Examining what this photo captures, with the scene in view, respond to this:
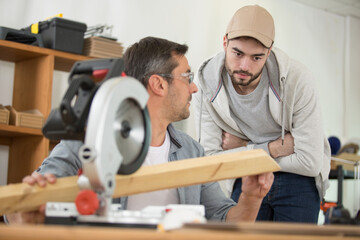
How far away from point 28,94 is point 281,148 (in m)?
1.96

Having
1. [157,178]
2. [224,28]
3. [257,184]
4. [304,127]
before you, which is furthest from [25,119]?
[224,28]

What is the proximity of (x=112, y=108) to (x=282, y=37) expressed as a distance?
496 centimetres

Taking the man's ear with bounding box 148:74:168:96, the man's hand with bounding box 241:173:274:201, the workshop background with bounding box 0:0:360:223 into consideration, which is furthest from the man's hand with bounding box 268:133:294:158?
the workshop background with bounding box 0:0:360:223

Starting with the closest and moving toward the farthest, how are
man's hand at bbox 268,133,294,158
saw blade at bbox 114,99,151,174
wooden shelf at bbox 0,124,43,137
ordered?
saw blade at bbox 114,99,151,174 → man's hand at bbox 268,133,294,158 → wooden shelf at bbox 0,124,43,137

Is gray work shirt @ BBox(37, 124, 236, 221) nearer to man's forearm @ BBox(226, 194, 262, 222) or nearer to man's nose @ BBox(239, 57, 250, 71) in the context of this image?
man's forearm @ BBox(226, 194, 262, 222)

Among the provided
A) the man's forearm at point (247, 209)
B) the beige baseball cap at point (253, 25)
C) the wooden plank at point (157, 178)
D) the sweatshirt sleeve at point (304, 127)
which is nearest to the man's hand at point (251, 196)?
the man's forearm at point (247, 209)

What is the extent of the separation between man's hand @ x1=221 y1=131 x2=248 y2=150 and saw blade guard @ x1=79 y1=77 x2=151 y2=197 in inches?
60.6

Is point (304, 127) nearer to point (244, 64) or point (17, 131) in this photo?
point (244, 64)

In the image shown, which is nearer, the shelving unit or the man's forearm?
the man's forearm

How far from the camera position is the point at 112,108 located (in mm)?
1047

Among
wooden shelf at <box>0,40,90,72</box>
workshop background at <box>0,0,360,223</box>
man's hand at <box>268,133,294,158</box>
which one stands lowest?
man's hand at <box>268,133,294,158</box>

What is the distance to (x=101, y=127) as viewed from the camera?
1016 mm

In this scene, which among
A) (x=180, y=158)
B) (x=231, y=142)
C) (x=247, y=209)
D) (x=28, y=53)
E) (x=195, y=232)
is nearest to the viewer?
(x=195, y=232)

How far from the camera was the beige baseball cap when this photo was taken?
8.20 ft
